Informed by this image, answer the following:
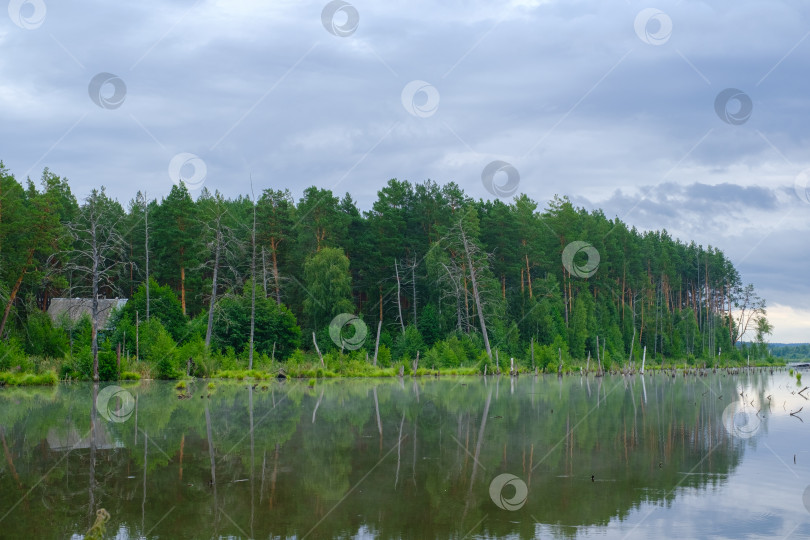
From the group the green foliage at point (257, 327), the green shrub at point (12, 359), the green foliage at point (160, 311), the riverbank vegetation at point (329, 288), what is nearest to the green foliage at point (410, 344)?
the riverbank vegetation at point (329, 288)

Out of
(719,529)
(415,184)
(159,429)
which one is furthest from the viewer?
(415,184)

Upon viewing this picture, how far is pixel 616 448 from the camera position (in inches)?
647

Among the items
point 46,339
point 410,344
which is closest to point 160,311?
point 46,339

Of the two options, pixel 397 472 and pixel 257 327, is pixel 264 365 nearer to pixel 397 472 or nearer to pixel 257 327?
pixel 257 327

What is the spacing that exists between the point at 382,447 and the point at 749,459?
303 inches

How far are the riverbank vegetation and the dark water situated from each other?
2092cm

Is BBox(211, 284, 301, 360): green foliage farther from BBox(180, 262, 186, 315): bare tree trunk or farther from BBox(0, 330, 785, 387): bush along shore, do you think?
BBox(180, 262, 186, 315): bare tree trunk

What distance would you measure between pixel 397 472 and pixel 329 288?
1966 inches

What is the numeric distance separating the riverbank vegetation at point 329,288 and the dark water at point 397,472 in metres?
20.9

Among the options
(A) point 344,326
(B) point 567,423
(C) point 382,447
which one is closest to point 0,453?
(C) point 382,447

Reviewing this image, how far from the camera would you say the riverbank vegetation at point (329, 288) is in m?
47.0

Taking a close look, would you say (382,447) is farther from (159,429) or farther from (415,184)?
(415,184)

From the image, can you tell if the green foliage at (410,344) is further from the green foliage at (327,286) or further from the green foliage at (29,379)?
the green foliage at (29,379)

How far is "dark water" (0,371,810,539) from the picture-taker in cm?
983
